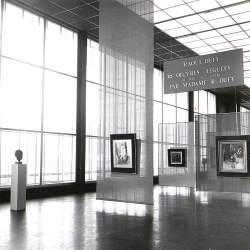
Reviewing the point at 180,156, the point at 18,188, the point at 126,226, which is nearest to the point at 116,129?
the point at 18,188

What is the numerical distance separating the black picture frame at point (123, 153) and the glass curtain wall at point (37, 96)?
5.50 metres

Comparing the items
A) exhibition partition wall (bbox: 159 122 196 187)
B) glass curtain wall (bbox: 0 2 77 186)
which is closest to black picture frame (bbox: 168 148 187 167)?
exhibition partition wall (bbox: 159 122 196 187)

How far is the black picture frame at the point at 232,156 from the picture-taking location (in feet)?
58.4

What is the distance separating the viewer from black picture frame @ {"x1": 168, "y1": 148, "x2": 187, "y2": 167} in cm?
2519

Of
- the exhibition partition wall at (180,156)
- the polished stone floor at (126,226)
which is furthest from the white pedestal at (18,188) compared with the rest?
the exhibition partition wall at (180,156)

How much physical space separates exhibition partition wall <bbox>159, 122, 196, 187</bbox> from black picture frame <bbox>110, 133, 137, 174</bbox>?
9956 mm

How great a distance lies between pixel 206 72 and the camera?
13086 millimetres

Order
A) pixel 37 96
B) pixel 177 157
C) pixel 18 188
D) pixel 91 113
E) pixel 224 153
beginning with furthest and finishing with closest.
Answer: pixel 177 157, pixel 91 113, pixel 37 96, pixel 224 153, pixel 18 188

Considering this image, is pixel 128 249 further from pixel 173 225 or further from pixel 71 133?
pixel 71 133

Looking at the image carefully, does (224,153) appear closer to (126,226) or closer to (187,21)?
(187,21)

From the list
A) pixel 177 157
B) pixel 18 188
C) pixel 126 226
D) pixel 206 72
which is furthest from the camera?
pixel 177 157

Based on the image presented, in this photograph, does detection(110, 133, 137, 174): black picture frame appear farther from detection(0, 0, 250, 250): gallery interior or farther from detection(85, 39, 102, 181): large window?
detection(85, 39, 102, 181): large window

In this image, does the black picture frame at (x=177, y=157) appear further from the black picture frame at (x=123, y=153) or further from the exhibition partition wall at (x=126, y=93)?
the black picture frame at (x=123, y=153)

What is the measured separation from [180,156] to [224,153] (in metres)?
6.95
